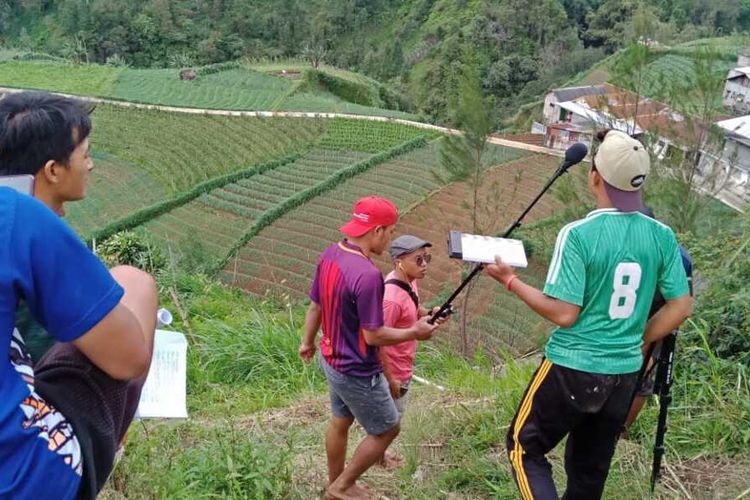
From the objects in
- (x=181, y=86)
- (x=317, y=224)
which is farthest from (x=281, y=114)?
(x=317, y=224)

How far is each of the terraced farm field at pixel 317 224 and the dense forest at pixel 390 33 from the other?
13513 mm

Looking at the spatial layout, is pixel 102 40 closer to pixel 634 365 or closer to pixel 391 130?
pixel 391 130

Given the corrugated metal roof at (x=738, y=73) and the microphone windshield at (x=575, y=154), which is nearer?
Answer: the microphone windshield at (x=575, y=154)

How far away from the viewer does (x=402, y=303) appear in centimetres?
294

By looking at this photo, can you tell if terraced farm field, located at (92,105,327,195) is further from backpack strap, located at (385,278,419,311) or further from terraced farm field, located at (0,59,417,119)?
backpack strap, located at (385,278,419,311)

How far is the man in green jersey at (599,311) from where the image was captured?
80.0 inches

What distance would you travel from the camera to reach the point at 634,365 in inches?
83.4

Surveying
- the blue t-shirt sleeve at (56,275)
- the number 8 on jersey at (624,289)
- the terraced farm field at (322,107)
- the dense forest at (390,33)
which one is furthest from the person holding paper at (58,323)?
the dense forest at (390,33)

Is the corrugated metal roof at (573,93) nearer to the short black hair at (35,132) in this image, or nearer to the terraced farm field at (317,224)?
the terraced farm field at (317,224)

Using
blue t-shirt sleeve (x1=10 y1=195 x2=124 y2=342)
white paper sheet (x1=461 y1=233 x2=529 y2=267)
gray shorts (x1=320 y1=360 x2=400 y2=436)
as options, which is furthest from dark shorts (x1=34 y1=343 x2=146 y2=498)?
gray shorts (x1=320 y1=360 x2=400 y2=436)

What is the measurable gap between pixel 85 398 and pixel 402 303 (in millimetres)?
1667

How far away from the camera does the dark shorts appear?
1.40 metres

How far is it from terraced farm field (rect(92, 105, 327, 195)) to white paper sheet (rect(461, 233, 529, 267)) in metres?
22.2

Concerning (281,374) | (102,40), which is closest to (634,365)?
(281,374)
